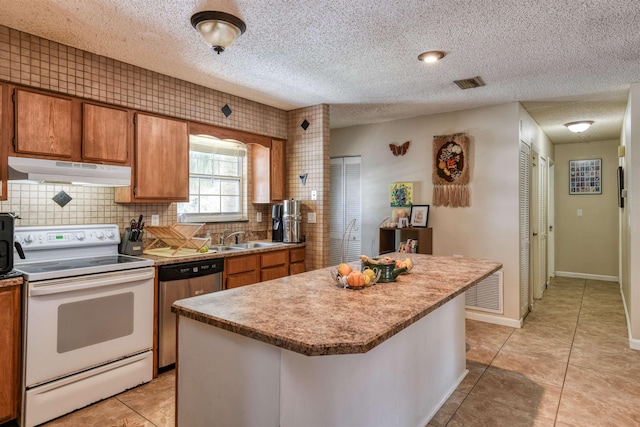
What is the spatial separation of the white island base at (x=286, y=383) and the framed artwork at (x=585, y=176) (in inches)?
244

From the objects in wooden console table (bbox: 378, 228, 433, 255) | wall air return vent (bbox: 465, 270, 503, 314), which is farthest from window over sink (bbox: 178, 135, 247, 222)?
wall air return vent (bbox: 465, 270, 503, 314)

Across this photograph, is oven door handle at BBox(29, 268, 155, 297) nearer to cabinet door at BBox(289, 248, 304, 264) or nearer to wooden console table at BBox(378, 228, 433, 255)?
cabinet door at BBox(289, 248, 304, 264)

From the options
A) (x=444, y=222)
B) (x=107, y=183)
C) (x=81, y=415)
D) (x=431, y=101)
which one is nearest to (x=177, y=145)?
(x=107, y=183)

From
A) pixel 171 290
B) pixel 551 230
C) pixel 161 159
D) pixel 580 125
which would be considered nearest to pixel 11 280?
pixel 171 290

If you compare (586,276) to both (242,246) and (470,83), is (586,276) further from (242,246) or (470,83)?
(242,246)

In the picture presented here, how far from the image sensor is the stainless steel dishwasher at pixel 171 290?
2.88 meters

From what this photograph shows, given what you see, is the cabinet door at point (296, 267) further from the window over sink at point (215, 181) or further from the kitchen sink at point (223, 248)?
the window over sink at point (215, 181)

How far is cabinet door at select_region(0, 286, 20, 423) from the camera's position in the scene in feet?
7.09

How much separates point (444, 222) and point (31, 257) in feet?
13.1

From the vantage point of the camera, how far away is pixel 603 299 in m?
5.19

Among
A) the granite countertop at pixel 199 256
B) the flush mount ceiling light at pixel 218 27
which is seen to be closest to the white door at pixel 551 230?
the granite countertop at pixel 199 256

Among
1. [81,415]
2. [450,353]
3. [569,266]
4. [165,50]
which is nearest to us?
[81,415]

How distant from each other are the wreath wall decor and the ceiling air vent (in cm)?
92

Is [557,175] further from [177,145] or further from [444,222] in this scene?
[177,145]
